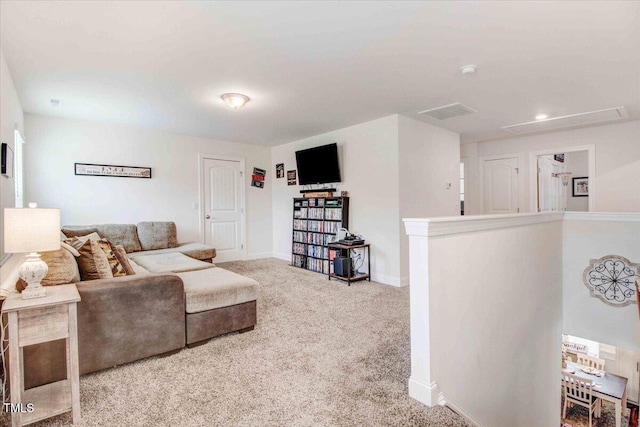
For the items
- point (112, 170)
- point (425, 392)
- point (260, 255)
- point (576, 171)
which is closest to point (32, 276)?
point (425, 392)

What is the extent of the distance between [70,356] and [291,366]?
1257 millimetres

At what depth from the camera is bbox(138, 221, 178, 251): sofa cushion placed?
15.5 feet

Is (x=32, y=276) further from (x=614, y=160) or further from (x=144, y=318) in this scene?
(x=614, y=160)

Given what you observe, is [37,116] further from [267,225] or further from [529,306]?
[529,306]

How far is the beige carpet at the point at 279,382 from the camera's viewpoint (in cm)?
165

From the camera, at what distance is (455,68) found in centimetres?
283

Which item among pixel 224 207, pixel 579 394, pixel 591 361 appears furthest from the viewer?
pixel 224 207

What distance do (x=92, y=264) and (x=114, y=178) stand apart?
3119 mm

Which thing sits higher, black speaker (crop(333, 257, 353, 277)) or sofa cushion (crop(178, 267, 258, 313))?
sofa cushion (crop(178, 267, 258, 313))

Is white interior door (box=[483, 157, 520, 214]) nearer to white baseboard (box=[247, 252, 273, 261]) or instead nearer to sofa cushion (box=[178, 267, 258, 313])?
white baseboard (box=[247, 252, 273, 261])

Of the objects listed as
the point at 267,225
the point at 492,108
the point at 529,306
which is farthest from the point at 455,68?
the point at 267,225

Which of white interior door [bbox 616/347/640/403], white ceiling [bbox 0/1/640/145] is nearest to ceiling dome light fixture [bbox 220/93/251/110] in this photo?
white ceiling [bbox 0/1/640/145]

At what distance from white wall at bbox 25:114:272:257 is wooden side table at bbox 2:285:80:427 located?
350 centimetres

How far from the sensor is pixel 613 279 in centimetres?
402
